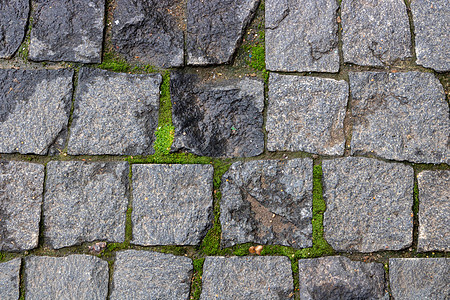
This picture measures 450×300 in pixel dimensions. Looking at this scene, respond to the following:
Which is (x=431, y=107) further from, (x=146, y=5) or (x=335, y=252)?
(x=146, y=5)

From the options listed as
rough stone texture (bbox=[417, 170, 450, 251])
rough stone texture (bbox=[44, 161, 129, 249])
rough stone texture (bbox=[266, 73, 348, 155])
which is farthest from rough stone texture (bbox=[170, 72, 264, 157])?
rough stone texture (bbox=[417, 170, 450, 251])

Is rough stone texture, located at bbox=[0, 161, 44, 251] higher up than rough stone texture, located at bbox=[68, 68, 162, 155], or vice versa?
rough stone texture, located at bbox=[68, 68, 162, 155]

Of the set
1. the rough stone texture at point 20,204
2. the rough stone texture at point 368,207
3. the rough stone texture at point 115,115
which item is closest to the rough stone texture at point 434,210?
the rough stone texture at point 368,207

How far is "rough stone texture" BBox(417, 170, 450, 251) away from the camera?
2078mm

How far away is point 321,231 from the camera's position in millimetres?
2082

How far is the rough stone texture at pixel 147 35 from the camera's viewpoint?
2195 millimetres

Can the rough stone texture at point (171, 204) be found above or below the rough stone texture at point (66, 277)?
above

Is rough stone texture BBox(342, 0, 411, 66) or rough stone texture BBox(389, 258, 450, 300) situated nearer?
rough stone texture BBox(389, 258, 450, 300)

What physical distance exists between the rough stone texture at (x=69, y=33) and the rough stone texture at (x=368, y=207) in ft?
5.46

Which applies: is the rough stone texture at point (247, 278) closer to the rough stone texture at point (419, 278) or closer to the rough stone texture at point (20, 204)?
the rough stone texture at point (419, 278)

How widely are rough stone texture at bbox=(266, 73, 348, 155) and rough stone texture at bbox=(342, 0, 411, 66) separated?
0.81 feet

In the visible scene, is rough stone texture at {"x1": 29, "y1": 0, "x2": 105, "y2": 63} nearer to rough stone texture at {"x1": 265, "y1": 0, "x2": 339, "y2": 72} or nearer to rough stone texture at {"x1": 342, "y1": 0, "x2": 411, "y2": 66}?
rough stone texture at {"x1": 265, "y1": 0, "x2": 339, "y2": 72}

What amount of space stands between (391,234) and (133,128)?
169 cm

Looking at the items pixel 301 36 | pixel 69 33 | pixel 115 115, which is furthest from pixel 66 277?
pixel 301 36
